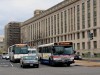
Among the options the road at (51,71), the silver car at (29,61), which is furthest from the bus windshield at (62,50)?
the road at (51,71)

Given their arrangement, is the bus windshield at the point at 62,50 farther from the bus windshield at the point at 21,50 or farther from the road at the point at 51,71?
the bus windshield at the point at 21,50

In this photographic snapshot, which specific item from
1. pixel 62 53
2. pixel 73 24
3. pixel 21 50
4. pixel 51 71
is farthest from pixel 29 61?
pixel 73 24

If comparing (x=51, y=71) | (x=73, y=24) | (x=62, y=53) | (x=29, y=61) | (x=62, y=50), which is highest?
(x=73, y=24)

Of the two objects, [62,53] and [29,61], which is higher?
[62,53]

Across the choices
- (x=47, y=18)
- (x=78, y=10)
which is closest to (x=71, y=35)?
(x=78, y=10)

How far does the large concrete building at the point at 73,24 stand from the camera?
98.6m

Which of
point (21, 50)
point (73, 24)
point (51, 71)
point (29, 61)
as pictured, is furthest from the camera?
point (73, 24)

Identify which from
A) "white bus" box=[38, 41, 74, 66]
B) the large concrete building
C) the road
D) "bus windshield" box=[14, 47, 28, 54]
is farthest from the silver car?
the large concrete building

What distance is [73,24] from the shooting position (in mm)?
113062

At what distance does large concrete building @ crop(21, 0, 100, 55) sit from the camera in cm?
9862

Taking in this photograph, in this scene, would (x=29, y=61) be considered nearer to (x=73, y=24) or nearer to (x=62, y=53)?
(x=62, y=53)

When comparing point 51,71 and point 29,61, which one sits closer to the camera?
point 51,71

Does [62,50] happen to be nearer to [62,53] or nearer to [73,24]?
[62,53]

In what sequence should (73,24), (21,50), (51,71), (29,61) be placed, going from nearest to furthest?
(51,71), (29,61), (21,50), (73,24)
